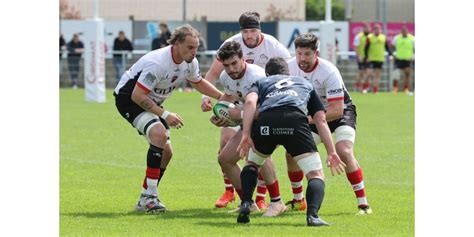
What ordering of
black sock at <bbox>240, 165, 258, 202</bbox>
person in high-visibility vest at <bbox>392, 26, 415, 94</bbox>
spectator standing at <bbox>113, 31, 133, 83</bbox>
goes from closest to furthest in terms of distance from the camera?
black sock at <bbox>240, 165, 258, 202</bbox> < person in high-visibility vest at <bbox>392, 26, 415, 94</bbox> < spectator standing at <bbox>113, 31, 133, 83</bbox>

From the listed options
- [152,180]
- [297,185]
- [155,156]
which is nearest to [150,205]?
[152,180]

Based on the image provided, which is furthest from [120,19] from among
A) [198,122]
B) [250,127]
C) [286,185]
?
[250,127]

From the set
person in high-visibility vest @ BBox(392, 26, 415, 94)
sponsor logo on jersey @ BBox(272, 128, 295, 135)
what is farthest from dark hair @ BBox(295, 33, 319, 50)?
person in high-visibility vest @ BBox(392, 26, 415, 94)

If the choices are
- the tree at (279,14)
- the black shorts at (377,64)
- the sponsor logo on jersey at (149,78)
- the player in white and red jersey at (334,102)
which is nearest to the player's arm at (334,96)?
the player in white and red jersey at (334,102)

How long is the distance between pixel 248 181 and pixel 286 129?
0.66 meters

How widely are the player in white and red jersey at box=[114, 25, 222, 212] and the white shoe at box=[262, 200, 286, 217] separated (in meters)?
1.15

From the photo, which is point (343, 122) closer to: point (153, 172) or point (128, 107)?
point (153, 172)

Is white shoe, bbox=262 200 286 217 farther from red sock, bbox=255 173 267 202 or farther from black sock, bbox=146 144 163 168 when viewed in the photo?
black sock, bbox=146 144 163 168

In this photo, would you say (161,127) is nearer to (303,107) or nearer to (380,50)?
(303,107)

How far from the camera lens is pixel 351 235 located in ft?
33.5

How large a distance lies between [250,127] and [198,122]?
49.1 feet

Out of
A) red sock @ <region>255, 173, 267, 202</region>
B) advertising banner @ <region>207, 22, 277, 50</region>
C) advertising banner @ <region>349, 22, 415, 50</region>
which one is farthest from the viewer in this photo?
advertising banner @ <region>349, 22, 415, 50</region>

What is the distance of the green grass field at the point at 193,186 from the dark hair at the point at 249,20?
79.9 inches

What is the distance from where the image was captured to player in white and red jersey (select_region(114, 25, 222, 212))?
12117mm
